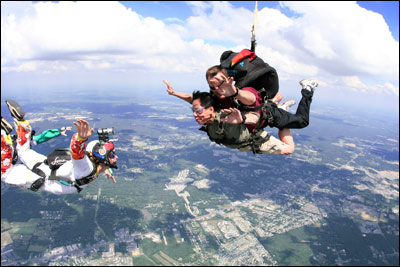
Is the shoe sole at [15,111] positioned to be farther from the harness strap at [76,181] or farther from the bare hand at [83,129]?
the bare hand at [83,129]

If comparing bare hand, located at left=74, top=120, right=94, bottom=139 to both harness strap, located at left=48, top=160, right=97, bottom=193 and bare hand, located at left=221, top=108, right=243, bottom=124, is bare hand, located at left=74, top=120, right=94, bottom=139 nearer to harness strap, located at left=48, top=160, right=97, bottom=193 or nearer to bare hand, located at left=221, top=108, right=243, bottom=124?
harness strap, located at left=48, top=160, right=97, bottom=193

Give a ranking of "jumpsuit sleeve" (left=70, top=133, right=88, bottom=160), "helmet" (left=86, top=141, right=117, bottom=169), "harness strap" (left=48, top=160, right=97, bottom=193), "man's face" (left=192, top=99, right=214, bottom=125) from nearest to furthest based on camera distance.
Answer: "man's face" (left=192, top=99, right=214, bottom=125), "jumpsuit sleeve" (left=70, top=133, right=88, bottom=160), "helmet" (left=86, top=141, right=117, bottom=169), "harness strap" (left=48, top=160, right=97, bottom=193)

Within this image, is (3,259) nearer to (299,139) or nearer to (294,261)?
(294,261)

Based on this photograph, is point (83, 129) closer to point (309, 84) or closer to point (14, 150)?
point (14, 150)

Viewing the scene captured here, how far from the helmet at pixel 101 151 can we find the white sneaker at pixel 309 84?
503cm

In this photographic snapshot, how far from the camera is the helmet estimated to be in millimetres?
5477

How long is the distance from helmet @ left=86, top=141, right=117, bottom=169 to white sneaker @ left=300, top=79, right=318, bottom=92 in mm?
5034

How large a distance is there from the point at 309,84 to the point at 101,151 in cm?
536

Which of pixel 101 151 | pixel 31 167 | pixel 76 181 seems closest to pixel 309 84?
pixel 101 151

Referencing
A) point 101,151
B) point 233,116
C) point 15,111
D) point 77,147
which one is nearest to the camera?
point 233,116

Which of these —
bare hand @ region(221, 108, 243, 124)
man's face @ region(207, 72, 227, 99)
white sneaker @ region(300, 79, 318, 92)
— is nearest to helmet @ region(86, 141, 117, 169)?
bare hand @ region(221, 108, 243, 124)

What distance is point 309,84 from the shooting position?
532cm

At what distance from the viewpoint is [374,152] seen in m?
120

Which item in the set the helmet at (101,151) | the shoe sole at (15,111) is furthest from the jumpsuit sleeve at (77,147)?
the shoe sole at (15,111)
